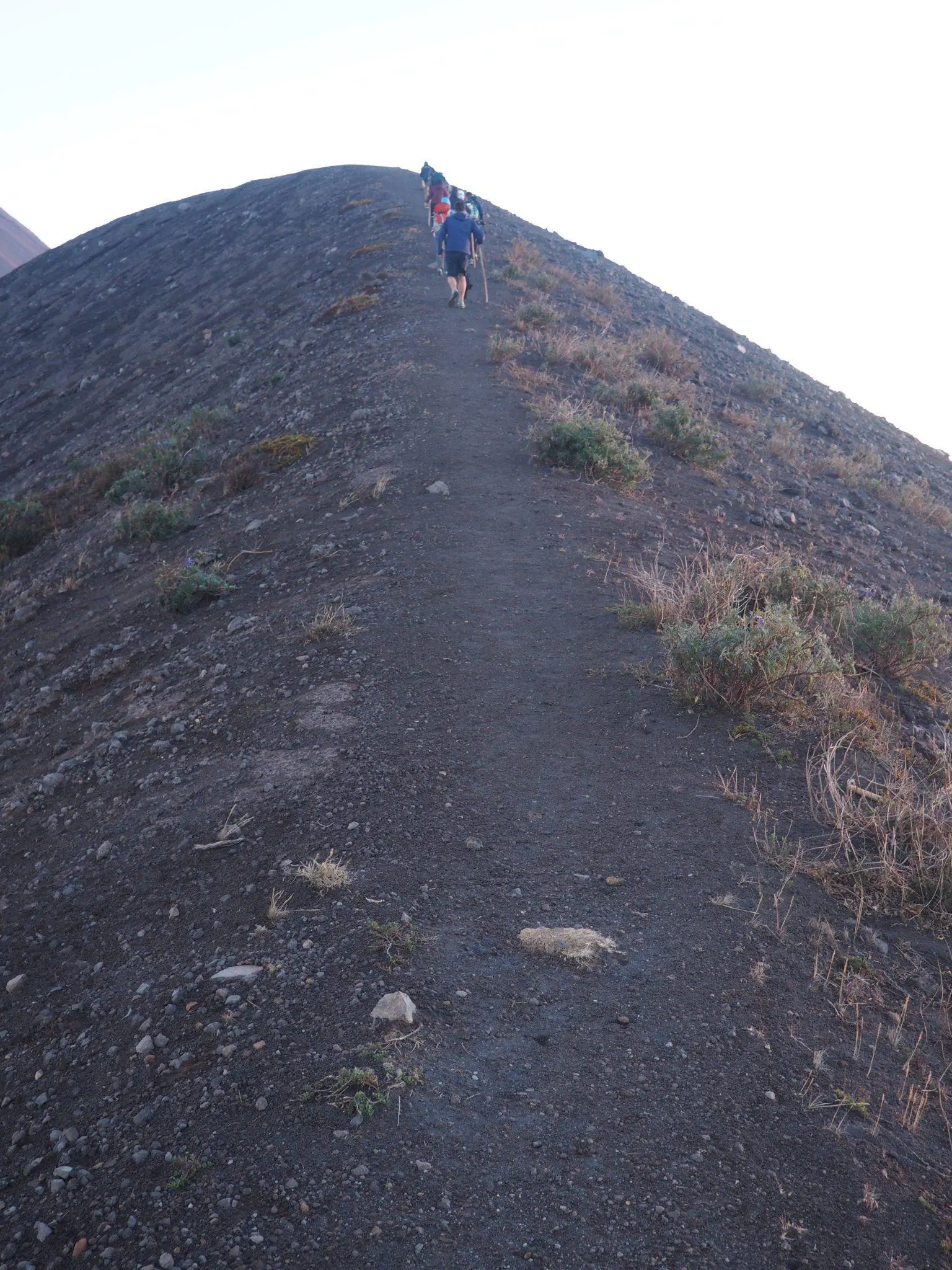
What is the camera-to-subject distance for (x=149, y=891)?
13.7ft

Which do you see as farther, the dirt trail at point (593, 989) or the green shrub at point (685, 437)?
the green shrub at point (685, 437)

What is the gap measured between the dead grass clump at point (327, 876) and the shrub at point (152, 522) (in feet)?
22.9

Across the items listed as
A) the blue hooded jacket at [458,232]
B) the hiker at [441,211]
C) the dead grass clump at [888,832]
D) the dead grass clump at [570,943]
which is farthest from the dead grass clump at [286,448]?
the hiker at [441,211]

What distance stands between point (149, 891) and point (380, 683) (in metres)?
1.92

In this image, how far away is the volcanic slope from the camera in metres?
2.55

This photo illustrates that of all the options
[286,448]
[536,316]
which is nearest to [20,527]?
[286,448]

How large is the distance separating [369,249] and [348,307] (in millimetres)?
5400

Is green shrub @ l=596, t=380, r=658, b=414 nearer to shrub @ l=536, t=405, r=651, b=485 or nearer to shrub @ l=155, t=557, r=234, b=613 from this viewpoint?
shrub @ l=536, t=405, r=651, b=485

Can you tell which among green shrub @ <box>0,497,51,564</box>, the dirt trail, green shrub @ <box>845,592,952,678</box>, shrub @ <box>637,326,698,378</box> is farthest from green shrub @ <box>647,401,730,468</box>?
green shrub @ <box>0,497,51,564</box>

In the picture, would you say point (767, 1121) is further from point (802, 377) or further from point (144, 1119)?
point (802, 377)

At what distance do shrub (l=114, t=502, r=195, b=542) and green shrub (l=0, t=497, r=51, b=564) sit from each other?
2.48 m

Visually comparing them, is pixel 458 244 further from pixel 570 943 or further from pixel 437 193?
pixel 570 943

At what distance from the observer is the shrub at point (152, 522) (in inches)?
393

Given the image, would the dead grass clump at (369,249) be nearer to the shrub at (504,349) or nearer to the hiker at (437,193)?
the hiker at (437,193)
